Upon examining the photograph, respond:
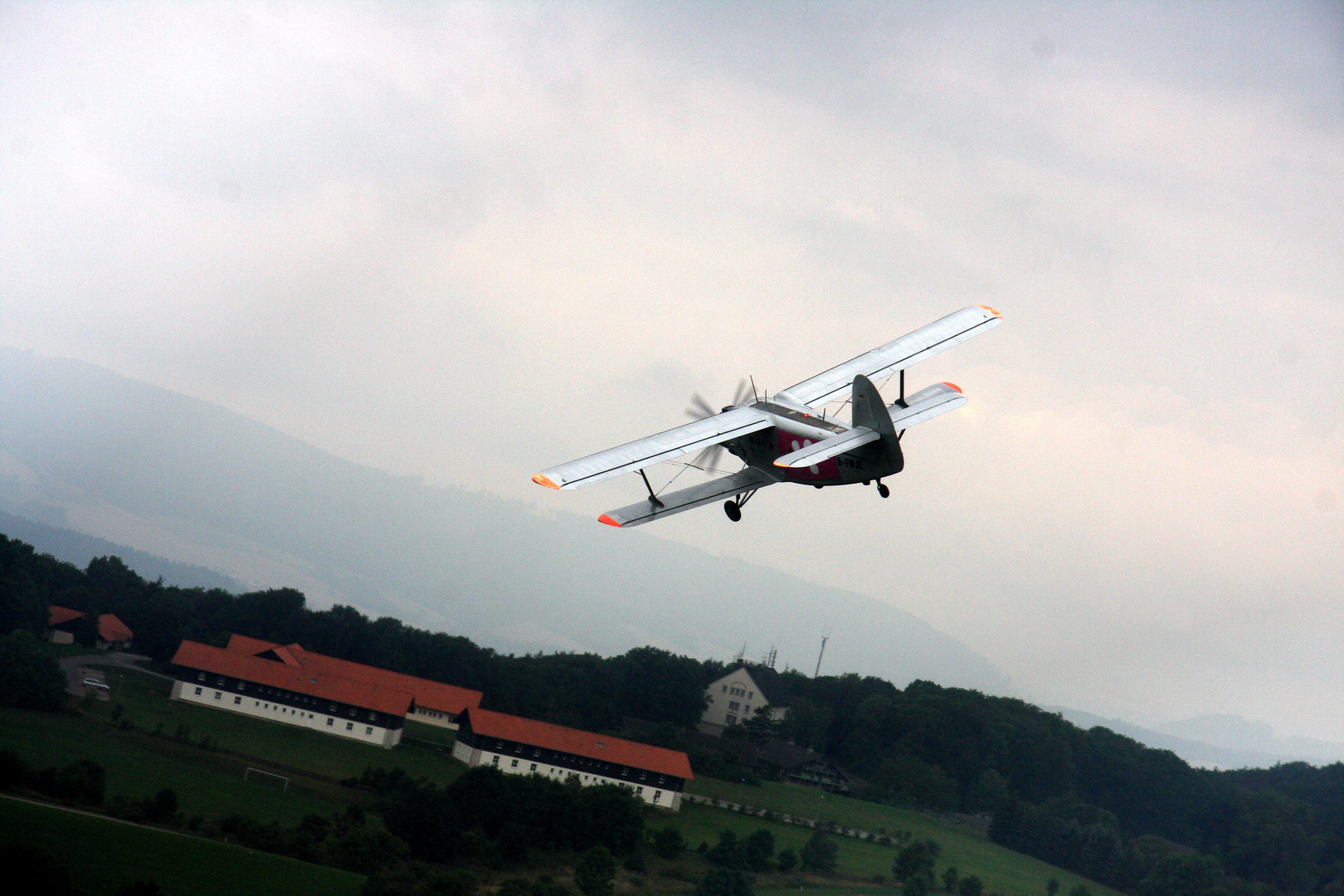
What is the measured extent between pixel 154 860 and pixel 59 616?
179 ft

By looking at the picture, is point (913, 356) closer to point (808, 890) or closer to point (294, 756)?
point (808, 890)

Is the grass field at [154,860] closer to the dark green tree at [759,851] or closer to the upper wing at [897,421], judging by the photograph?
the dark green tree at [759,851]

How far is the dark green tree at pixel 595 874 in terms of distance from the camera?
208 ft

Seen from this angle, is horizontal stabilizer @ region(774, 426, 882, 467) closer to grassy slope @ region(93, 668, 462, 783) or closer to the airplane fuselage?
the airplane fuselage

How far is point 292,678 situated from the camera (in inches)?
3174

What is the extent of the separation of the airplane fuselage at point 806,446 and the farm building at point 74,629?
8441 cm

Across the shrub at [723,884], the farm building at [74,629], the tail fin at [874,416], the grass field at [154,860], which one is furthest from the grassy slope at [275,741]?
the tail fin at [874,416]

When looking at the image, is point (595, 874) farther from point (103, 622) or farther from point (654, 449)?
point (103, 622)

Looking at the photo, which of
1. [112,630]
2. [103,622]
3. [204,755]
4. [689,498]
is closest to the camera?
[689,498]

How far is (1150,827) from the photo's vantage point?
120 meters

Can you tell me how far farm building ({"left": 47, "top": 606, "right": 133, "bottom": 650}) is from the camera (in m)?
96.8

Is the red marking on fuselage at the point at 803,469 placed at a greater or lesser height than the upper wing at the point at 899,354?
lesser

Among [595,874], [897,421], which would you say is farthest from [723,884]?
[897,421]

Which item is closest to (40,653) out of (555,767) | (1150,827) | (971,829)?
(555,767)
